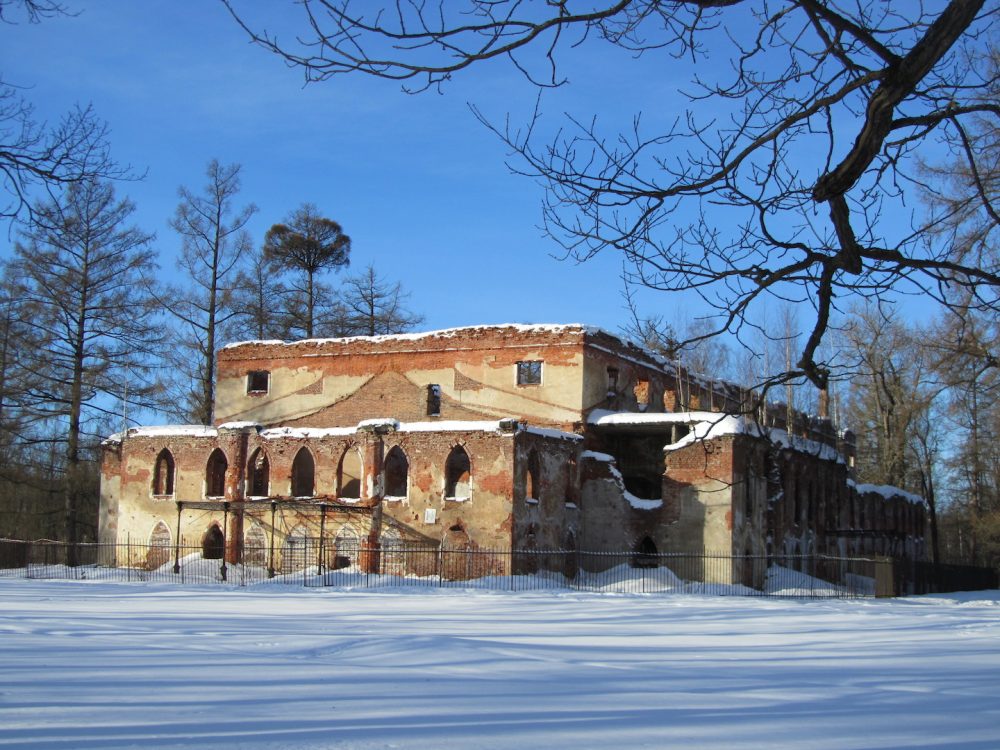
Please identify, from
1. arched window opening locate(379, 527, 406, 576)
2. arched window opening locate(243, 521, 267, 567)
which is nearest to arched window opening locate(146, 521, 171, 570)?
arched window opening locate(243, 521, 267, 567)

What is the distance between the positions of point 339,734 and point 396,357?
3237 cm

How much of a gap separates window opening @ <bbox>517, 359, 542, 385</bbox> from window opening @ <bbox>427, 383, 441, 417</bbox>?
10.6ft

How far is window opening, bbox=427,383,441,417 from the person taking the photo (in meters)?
37.7

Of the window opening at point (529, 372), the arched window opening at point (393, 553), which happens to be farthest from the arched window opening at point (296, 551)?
the window opening at point (529, 372)

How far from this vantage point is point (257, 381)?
40812mm

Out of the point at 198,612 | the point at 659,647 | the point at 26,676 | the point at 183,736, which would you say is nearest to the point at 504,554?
the point at 198,612

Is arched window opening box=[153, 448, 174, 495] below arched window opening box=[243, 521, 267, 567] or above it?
above

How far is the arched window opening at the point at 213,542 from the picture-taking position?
114 ft

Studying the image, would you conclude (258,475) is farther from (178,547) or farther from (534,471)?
(534,471)

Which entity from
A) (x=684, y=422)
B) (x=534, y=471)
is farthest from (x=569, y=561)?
(x=684, y=422)

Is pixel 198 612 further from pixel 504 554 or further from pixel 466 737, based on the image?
pixel 504 554

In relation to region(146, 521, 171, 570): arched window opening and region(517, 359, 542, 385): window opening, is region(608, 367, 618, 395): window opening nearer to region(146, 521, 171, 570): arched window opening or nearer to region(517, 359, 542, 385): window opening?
region(517, 359, 542, 385): window opening

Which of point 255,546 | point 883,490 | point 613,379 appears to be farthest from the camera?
point 883,490

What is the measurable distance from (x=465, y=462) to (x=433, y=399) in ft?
13.4
